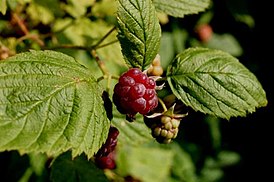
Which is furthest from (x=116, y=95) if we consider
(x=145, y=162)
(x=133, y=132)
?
(x=145, y=162)

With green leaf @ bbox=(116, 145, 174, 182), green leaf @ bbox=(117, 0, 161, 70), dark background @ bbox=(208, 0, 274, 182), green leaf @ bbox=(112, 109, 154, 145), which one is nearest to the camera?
green leaf @ bbox=(117, 0, 161, 70)

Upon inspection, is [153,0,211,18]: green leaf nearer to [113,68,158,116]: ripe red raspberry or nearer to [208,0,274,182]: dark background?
[113,68,158,116]: ripe red raspberry

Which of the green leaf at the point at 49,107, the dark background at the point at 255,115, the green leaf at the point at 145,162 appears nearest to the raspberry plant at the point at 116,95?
the green leaf at the point at 49,107

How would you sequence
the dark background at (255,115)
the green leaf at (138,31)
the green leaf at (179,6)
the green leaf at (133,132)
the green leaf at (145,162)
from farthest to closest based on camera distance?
the dark background at (255,115) → the green leaf at (145,162) → the green leaf at (133,132) → the green leaf at (179,6) → the green leaf at (138,31)

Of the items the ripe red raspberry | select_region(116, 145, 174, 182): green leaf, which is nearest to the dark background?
select_region(116, 145, 174, 182): green leaf

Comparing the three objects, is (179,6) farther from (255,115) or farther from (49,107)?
(255,115)

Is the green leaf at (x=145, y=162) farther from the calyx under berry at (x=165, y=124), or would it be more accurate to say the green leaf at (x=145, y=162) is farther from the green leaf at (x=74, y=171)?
the calyx under berry at (x=165, y=124)
